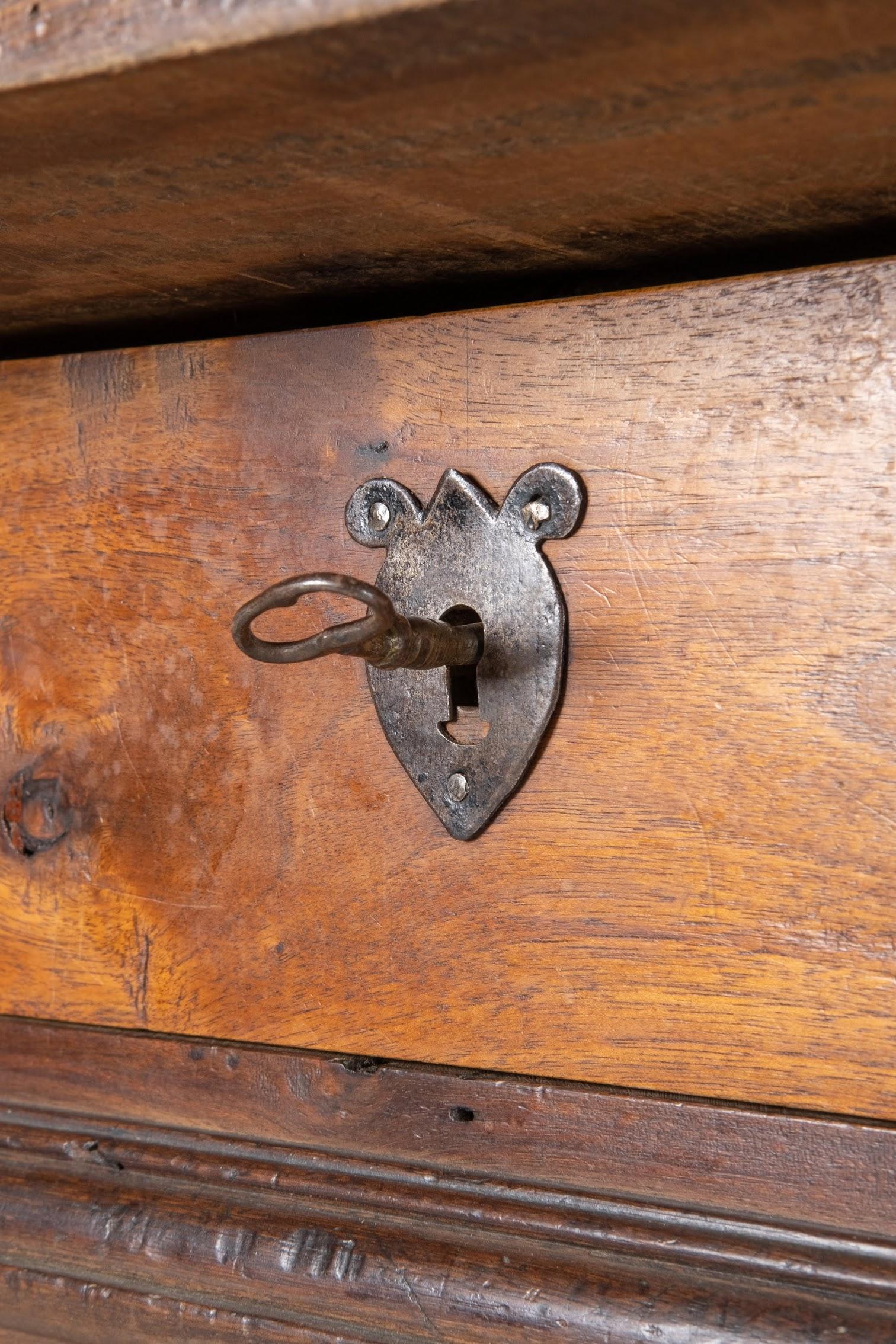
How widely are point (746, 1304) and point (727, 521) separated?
27 cm

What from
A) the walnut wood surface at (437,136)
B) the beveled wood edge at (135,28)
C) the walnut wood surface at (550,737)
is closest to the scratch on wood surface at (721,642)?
the walnut wood surface at (550,737)

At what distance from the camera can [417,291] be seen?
52 centimetres

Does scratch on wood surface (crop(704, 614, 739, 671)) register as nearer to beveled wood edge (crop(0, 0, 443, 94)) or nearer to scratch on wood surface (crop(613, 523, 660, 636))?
scratch on wood surface (crop(613, 523, 660, 636))

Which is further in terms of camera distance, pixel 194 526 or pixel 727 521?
pixel 194 526

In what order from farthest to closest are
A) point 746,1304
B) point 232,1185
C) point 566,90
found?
point 232,1185, point 746,1304, point 566,90

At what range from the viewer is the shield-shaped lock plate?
1.52 ft

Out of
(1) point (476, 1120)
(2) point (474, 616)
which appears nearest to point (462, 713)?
(2) point (474, 616)

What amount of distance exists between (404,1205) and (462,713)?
20cm

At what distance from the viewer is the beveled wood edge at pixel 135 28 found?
0.26 metres

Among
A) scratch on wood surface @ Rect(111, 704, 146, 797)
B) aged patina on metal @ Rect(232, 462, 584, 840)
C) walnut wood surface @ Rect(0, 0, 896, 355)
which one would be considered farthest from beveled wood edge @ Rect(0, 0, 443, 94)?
scratch on wood surface @ Rect(111, 704, 146, 797)

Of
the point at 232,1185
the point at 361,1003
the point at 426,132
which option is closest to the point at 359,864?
the point at 361,1003

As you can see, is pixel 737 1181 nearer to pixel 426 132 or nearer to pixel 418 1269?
pixel 418 1269

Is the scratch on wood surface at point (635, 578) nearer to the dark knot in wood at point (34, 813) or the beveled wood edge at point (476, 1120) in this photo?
the beveled wood edge at point (476, 1120)

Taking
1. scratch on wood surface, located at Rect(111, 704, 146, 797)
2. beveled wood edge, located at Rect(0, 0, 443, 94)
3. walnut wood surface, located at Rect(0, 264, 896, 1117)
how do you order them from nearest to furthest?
1. beveled wood edge, located at Rect(0, 0, 443, 94)
2. walnut wood surface, located at Rect(0, 264, 896, 1117)
3. scratch on wood surface, located at Rect(111, 704, 146, 797)
